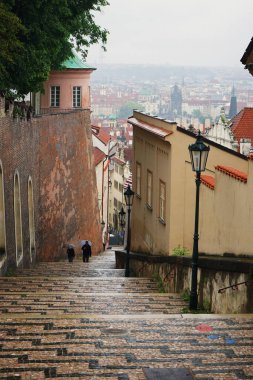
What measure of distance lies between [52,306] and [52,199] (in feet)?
70.4

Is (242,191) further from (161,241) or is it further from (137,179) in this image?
(137,179)

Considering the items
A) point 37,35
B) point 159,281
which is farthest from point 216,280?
point 37,35

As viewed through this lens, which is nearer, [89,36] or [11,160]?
[11,160]

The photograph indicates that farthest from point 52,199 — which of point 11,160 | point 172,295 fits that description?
point 172,295

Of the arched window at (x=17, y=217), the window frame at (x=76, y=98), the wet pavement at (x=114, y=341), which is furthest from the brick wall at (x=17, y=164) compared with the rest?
the window frame at (x=76, y=98)

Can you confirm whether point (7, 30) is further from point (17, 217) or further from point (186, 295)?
point (186, 295)

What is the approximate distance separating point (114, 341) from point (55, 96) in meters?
35.1

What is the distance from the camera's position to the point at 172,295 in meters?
14.6

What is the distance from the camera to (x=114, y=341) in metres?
9.33

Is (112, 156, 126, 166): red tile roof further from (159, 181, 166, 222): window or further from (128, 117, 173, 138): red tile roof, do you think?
(159, 181, 166, 222): window

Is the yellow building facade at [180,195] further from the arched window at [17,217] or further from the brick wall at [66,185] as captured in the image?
the brick wall at [66,185]

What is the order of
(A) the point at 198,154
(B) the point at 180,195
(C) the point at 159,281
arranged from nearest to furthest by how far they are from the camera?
(A) the point at 198,154, (C) the point at 159,281, (B) the point at 180,195

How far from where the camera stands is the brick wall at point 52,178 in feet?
75.5

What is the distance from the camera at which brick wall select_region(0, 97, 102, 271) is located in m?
23.0
